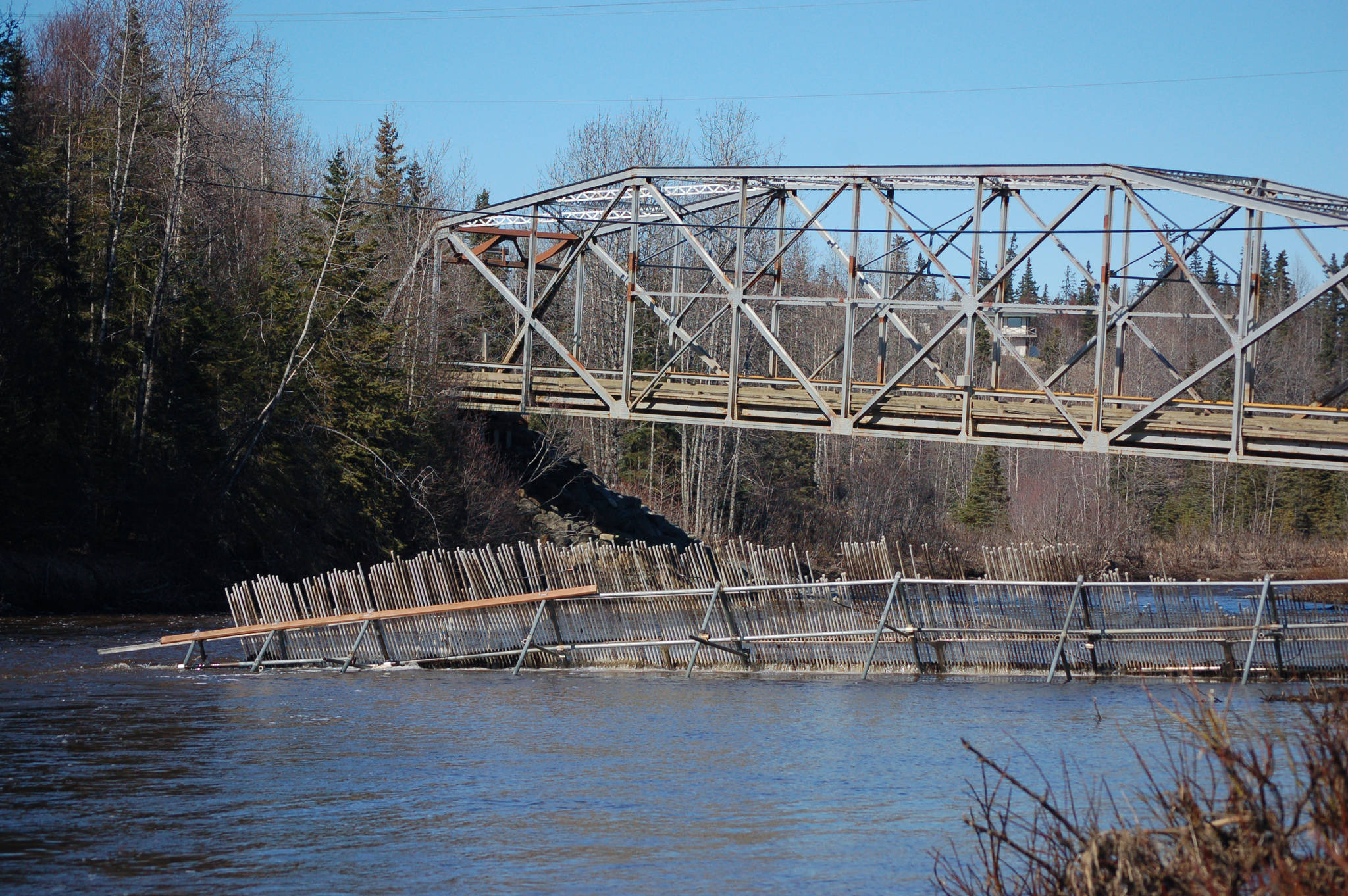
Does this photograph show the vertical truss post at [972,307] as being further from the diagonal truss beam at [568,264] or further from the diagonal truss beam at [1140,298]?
the diagonal truss beam at [568,264]

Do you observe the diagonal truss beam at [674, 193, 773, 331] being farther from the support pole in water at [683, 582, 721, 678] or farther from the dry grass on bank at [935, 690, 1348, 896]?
the dry grass on bank at [935, 690, 1348, 896]

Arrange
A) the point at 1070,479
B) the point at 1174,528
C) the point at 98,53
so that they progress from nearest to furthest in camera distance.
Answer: the point at 98,53
the point at 1174,528
the point at 1070,479

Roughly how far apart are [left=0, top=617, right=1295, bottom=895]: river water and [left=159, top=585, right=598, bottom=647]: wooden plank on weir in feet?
2.89

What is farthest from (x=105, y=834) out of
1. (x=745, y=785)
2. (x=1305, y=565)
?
(x=1305, y=565)

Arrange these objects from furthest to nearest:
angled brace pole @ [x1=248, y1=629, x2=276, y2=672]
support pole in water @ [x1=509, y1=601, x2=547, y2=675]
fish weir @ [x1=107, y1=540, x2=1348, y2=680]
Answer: angled brace pole @ [x1=248, y1=629, x2=276, y2=672] → support pole in water @ [x1=509, y1=601, x2=547, y2=675] → fish weir @ [x1=107, y1=540, x2=1348, y2=680]

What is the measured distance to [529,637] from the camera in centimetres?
2258

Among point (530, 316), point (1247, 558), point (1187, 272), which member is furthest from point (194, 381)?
point (1247, 558)

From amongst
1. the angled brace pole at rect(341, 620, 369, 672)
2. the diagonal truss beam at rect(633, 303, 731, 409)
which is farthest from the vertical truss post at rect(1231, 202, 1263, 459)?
the angled brace pole at rect(341, 620, 369, 672)

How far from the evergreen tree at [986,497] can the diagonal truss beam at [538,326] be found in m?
39.1

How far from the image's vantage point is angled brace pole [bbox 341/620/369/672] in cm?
2317

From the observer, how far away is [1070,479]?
257 feet

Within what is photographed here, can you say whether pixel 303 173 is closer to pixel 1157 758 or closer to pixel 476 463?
pixel 476 463

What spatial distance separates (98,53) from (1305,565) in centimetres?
6268

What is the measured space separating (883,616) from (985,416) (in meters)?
15.0
